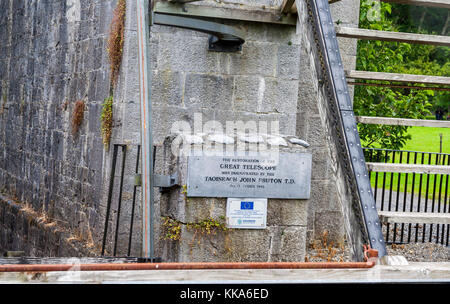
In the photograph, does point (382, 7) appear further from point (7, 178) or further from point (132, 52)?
point (7, 178)

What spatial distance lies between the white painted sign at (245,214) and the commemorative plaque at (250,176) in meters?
0.05

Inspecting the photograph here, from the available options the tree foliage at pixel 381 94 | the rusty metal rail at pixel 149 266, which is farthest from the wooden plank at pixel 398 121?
the tree foliage at pixel 381 94

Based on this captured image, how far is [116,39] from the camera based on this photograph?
6684 mm

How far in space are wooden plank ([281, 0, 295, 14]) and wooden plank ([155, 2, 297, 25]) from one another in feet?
0.30

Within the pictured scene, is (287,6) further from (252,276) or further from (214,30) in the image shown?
(252,276)

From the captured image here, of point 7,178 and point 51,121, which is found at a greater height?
point 51,121

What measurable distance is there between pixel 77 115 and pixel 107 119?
122 centimetres

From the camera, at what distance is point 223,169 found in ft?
15.6

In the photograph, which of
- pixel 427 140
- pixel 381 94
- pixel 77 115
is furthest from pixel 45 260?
pixel 427 140

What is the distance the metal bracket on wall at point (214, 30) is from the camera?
232 inches

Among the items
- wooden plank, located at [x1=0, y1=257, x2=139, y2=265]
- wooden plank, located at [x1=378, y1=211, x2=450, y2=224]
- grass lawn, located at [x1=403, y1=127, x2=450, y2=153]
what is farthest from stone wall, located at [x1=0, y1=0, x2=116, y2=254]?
grass lawn, located at [x1=403, y1=127, x2=450, y2=153]

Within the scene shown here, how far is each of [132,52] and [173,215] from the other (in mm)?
2294
